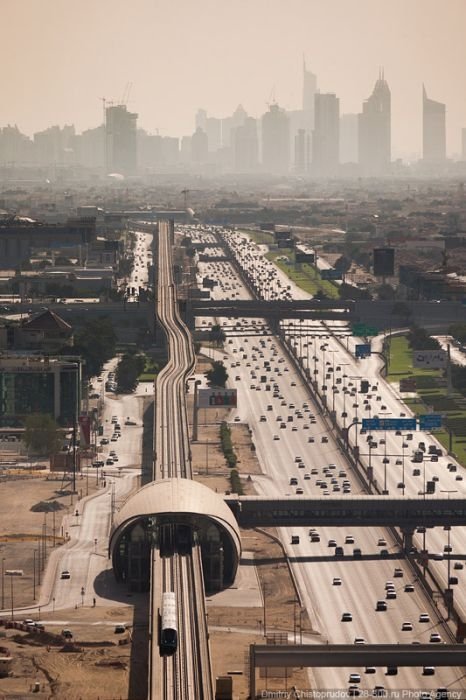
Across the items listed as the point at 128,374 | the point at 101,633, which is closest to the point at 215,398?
the point at 128,374

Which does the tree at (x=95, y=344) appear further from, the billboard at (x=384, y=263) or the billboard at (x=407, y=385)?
the billboard at (x=384, y=263)

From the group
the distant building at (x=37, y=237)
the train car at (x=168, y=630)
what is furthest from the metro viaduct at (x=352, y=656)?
the distant building at (x=37, y=237)

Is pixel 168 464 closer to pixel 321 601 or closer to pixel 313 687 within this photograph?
pixel 321 601

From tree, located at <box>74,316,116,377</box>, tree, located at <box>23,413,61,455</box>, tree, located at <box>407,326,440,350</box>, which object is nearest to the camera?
tree, located at <box>23,413,61,455</box>

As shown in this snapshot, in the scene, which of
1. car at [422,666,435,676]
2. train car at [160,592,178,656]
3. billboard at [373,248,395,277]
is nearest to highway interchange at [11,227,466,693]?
car at [422,666,435,676]

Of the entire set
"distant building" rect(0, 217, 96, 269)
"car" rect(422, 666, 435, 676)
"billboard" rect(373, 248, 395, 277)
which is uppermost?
"distant building" rect(0, 217, 96, 269)

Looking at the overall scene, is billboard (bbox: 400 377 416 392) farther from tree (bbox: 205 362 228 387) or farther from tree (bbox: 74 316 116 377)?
tree (bbox: 74 316 116 377)

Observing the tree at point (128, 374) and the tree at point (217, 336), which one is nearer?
the tree at point (128, 374)
